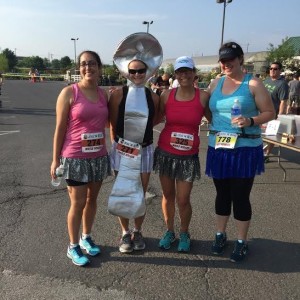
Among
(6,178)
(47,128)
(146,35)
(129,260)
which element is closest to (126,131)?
(146,35)

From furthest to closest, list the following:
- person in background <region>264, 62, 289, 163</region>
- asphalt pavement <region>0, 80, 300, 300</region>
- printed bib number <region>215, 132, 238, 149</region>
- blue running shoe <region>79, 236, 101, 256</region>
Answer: person in background <region>264, 62, 289, 163</region>
blue running shoe <region>79, 236, 101, 256</region>
printed bib number <region>215, 132, 238, 149</region>
asphalt pavement <region>0, 80, 300, 300</region>

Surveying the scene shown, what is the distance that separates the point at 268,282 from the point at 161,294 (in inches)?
34.5

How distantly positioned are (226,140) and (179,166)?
18.2 inches

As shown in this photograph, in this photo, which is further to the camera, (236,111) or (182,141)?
(182,141)

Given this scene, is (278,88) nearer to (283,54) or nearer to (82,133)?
(82,133)

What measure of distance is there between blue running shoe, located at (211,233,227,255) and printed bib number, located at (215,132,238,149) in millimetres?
892

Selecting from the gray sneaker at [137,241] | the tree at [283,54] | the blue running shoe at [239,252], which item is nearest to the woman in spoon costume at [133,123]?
the gray sneaker at [137,241]

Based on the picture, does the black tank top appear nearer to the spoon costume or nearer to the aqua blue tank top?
the spoon costume

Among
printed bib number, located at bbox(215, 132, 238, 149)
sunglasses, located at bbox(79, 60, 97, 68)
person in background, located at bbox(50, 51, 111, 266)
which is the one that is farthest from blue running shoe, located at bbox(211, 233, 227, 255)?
sunglasses, located at bbox(79, 60, 97, 68)

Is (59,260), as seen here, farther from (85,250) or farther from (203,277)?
(203,277)

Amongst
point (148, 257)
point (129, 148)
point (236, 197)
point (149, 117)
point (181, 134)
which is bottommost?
point (148, 257)

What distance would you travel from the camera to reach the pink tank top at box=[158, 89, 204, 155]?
3.09m

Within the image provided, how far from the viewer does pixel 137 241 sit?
11.2 feet

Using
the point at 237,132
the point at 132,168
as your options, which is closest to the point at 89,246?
the point at 132,168
